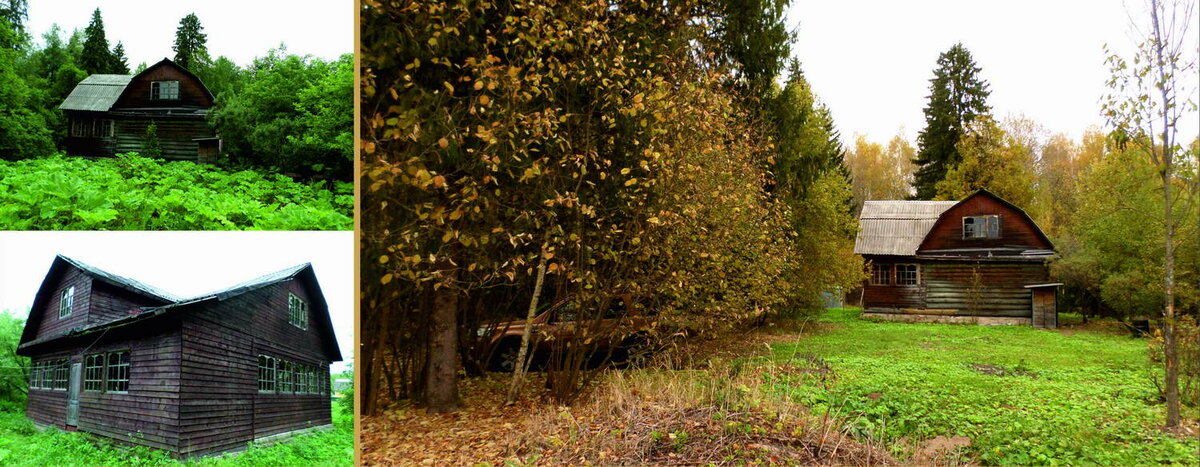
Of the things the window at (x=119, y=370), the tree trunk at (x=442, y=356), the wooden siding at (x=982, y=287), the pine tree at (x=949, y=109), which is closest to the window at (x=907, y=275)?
the wooden siding at (x=982, y=287)

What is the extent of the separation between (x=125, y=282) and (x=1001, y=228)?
6.06 meters

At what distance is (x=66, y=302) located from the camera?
1.99 metres

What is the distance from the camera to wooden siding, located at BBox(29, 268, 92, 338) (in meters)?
1.93

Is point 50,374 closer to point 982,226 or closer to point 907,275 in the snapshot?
point 982,226

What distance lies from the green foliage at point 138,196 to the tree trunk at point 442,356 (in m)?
1.59

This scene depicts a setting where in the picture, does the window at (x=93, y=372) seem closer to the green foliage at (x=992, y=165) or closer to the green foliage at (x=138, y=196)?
the green foliage at (x=138, y=196)

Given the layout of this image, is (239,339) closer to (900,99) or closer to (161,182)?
(161,182)

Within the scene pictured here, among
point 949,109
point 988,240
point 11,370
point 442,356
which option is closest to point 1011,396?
point 988,240

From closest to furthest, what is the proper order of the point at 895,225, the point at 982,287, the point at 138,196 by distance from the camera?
the point at 138,196 < the point at 982,287 < the point at 895,225

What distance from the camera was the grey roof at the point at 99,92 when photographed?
6.20ft

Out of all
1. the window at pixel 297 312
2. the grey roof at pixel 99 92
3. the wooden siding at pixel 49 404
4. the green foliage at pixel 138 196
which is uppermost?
the grey roof at pixel 99 92

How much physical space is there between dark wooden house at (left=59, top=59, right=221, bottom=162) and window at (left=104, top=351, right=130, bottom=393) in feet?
1.94

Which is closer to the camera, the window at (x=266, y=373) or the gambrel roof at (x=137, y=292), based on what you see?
the gambrel roof at (x=137, y=292)

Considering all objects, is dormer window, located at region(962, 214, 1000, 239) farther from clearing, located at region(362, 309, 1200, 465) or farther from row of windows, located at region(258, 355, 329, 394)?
row of windows, located at region(258, 355, 329, 394)
